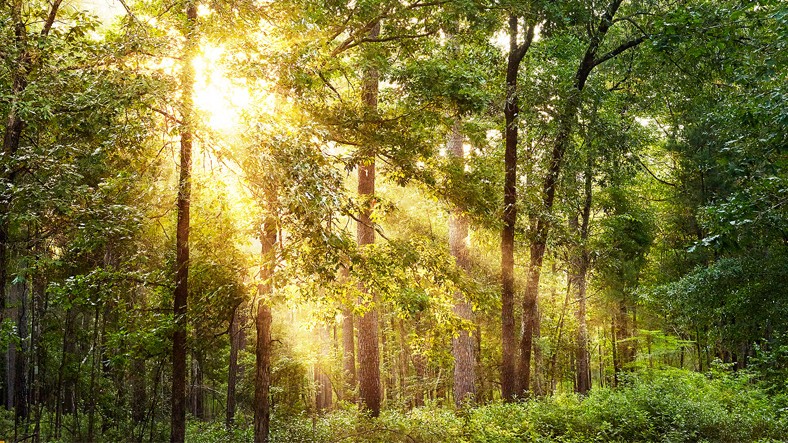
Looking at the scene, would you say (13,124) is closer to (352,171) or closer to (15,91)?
(15,91)

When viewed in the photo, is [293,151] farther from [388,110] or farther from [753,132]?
[753,132]

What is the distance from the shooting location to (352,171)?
489 inches

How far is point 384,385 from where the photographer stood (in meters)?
40.4

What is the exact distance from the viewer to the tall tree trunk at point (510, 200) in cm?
1295

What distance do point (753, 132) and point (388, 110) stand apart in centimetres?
733

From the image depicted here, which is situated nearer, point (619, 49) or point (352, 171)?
point (352, 171)

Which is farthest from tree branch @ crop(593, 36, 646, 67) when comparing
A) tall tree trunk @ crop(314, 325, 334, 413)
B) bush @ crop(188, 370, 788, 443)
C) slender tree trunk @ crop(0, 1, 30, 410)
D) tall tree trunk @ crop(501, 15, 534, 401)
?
tall tree trunk @ crop(314, 325, 334, 413)

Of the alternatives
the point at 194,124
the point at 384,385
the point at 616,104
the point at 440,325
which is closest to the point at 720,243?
the point at 440,325

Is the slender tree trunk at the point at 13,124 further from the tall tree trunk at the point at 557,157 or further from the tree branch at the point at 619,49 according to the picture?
the tree branch at the point at 619,49

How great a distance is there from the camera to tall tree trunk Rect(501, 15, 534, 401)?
510 inches

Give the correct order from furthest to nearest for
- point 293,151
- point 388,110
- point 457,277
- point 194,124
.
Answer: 1. point 388,110
2. point 457,277
3. point 194,124
4. point 293,151

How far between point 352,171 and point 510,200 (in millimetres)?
3711

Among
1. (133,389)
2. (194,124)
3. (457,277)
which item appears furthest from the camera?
(133,389)

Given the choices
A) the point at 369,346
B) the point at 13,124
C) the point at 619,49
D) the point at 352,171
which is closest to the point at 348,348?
the point at 369,346
